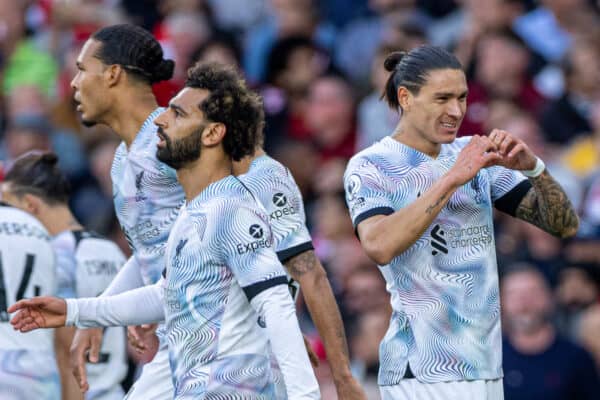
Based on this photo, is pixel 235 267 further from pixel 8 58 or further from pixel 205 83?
pixel 8 58

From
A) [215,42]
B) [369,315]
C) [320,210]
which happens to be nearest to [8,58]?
[215,42]

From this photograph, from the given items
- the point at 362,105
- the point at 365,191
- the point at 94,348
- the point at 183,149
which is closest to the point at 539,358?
the point at 94,348

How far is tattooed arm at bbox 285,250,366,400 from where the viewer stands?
7191mm

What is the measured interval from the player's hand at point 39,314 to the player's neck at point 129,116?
1289 mm

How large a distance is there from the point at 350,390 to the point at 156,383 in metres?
0.91

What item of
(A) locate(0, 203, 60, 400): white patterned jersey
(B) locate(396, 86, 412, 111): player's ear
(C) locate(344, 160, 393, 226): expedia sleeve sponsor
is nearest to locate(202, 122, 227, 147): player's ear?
(C) locate(344, 160, 393, 226): expedia sleeve sponsor

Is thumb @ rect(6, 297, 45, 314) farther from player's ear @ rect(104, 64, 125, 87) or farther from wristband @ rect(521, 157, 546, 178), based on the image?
wristband @ rect(521, 157, 546, 178)

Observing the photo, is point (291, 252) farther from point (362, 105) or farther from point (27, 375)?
point (362, 105)

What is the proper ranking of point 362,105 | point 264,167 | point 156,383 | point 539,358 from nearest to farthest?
point 156,383, point 264,167, point 539,358, point 362,105

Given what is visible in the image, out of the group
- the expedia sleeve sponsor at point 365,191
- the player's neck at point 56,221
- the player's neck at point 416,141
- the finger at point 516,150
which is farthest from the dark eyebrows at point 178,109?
the player's neck at point 56,221

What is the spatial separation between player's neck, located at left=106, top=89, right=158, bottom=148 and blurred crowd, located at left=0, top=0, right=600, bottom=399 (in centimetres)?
308

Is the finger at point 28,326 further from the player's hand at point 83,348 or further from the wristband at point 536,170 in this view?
the wristband at point 536,170

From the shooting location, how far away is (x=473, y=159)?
638 centimetres

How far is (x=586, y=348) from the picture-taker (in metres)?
9.79
